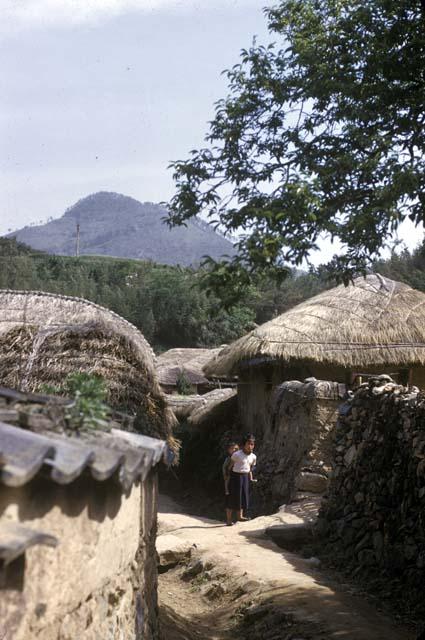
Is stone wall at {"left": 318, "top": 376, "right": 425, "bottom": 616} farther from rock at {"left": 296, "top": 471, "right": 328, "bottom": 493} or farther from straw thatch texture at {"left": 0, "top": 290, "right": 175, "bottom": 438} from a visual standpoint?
straw thatch texture at {"left": 0, "top": 290, "right": 175, "bottom": 438}

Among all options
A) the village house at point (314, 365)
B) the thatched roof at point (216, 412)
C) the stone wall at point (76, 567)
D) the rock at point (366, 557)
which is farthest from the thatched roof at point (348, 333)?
the stone wall at point (76, 567)

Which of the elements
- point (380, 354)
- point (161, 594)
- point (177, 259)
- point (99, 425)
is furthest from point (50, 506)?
point (177, 259)

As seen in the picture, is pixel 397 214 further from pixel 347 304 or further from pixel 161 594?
pixel 347 304

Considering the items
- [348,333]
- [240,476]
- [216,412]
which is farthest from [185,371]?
[240,476]

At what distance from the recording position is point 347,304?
1405 centimetres

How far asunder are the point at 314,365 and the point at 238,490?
10.6 feet

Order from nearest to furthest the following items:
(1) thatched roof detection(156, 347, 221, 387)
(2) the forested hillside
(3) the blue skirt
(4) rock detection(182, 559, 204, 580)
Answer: (4) rock detection(182, 559, 204, 580), (3) the blue skirt, (1) thatched roof detection(156, 347, 221, 387), (2) the forested hillside

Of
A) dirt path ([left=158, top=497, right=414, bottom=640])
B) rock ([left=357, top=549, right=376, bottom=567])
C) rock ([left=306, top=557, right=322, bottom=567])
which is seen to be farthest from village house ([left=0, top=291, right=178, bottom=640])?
rock ([left=306, top=557, right=322, bottom=567])

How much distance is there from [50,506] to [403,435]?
18.7 feet

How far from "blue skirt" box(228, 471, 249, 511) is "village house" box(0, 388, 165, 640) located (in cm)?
711

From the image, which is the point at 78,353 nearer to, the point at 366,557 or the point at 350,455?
the point at 350,455

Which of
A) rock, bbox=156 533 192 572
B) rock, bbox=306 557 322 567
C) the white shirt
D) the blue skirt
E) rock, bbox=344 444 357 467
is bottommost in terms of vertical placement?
rock, bbox=156 533 192 572

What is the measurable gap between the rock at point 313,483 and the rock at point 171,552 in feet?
7.70

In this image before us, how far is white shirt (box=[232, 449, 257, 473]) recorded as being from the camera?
35.5 ft
